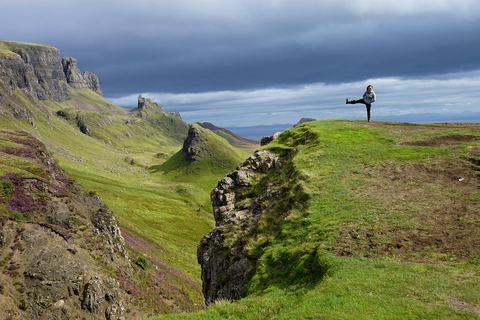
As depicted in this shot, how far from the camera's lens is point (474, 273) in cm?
1468

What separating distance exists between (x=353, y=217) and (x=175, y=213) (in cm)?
14568

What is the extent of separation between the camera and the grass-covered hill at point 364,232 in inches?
552

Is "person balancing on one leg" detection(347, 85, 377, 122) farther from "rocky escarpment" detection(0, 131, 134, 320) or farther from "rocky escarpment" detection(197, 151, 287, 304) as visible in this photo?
"rocky escarpment" detection(0, 131, 134, 320)

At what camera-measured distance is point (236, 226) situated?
33.6m

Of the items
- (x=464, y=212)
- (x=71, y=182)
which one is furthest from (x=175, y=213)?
(x=464, y=212)

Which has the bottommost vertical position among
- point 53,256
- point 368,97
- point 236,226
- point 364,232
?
point 53,256

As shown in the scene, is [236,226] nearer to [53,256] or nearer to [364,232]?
[364,232]

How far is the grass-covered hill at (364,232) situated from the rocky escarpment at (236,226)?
22cm

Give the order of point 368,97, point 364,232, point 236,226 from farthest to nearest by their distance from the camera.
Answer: point 368,97, point 236,226, point 364,232

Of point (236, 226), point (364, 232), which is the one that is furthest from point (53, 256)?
point (364, 232)

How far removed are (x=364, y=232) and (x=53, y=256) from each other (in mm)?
49178

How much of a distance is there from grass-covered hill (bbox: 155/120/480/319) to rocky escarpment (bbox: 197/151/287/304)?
0.72ft

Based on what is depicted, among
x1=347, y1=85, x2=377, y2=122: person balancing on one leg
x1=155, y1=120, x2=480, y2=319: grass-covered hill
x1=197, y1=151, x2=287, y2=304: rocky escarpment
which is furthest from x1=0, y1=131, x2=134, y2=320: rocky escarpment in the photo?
x1=347, y1=85, x2=377, y2=122: person balancing on one leg

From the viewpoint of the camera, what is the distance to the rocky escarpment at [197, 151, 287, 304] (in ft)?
91.1
